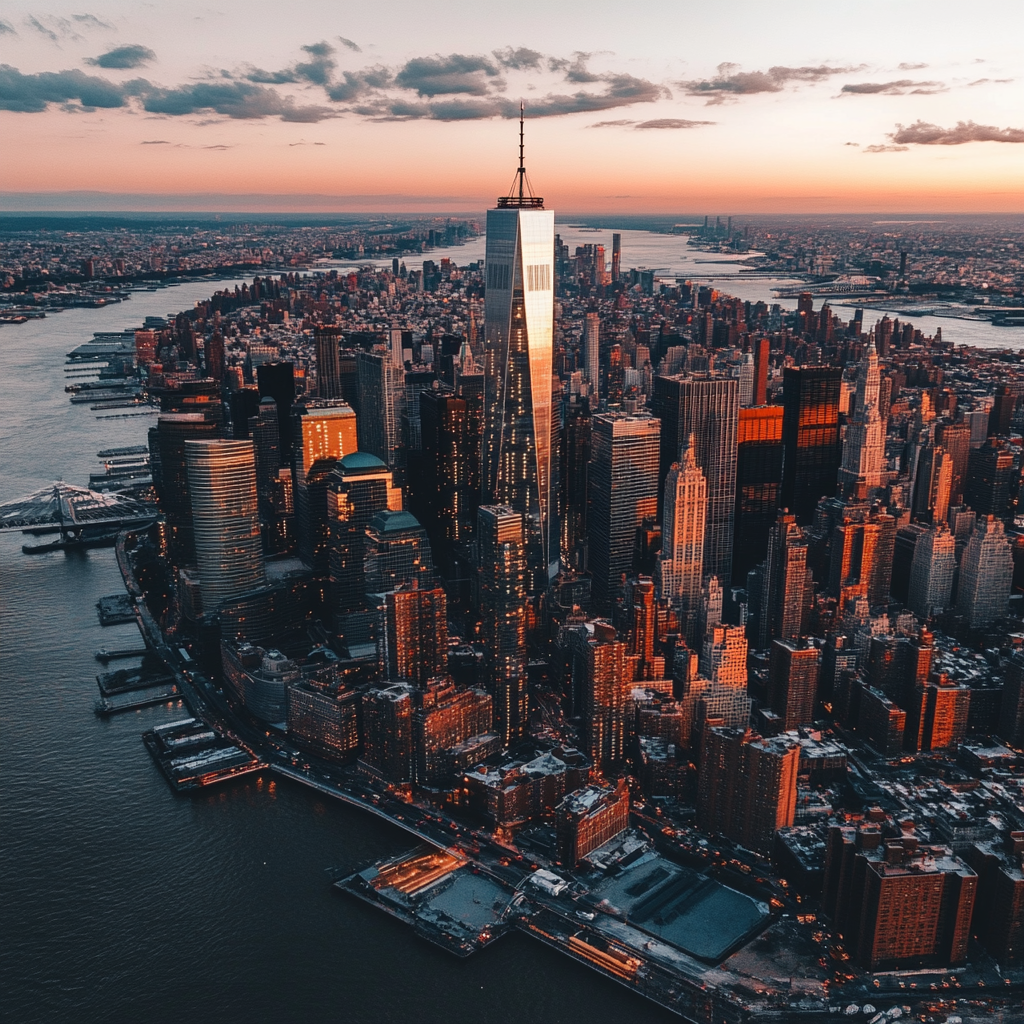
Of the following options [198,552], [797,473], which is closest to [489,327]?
[198,552]

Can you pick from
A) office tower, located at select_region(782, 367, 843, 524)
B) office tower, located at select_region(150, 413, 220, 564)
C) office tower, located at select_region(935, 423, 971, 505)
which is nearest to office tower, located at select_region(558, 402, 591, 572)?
office tower, located at select_region(782, 367, 843, 524)

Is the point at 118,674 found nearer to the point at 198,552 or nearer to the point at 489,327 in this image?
the point at 198,552

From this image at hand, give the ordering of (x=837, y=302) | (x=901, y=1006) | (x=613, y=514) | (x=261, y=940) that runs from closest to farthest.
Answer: (x=901, y=1006), (x=261, y=940), (x=613, y=514), (x=837, y=302)

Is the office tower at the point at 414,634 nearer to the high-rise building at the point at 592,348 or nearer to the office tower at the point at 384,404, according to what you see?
the office tower at the point at 384,404

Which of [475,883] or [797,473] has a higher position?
[797,473]

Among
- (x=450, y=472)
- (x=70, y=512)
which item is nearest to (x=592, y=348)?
(x=450, y=472)

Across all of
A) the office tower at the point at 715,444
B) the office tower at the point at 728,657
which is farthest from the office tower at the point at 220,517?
the office tower at the point at 715,444

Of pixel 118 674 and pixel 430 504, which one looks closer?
pixel 118 674
